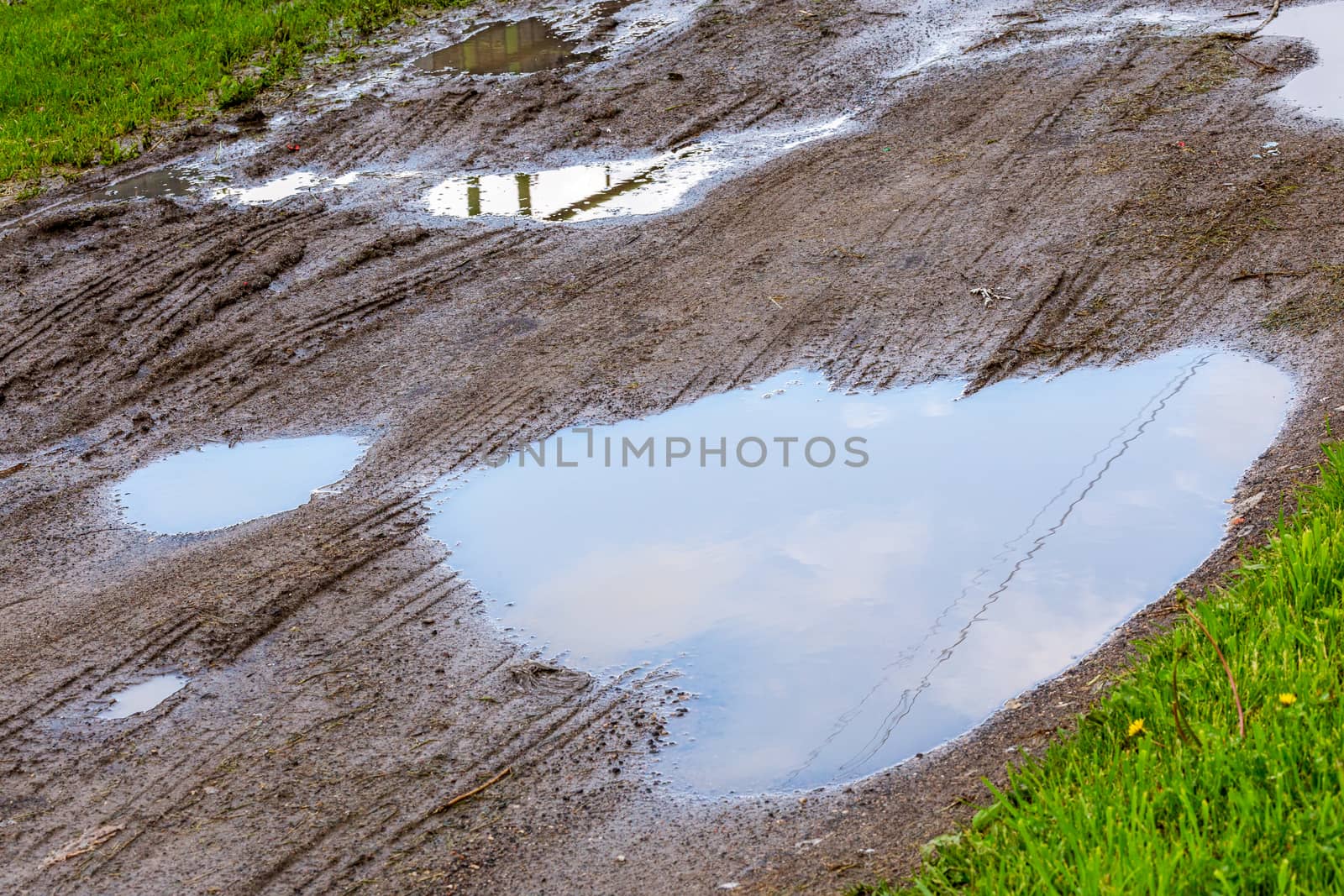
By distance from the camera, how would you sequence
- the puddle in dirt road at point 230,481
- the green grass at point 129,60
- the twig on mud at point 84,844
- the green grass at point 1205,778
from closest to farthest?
1. the green grass at point 1205,778
2. the twig on mud at point 84,844
3. the puddle in dirt road at point 230,481
4. the green grass at point 129,60

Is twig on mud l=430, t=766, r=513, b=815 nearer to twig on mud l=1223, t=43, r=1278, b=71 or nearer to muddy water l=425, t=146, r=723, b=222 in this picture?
muddy water l=425, t=146, r=723, b=222

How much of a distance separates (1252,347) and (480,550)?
4.04 metres

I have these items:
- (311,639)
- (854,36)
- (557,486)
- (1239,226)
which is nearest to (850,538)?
(557,486)

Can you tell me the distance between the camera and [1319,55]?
10.0 metres

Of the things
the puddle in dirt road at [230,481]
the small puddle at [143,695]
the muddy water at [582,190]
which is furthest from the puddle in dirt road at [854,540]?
the muddy water at [582,190]

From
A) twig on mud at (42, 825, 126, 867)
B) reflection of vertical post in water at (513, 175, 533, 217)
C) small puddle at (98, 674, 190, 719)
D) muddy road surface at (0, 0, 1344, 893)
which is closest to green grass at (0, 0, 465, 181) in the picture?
muddy road surface at (0, 0, 1344, 893)

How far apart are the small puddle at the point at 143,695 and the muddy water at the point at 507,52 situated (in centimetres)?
846

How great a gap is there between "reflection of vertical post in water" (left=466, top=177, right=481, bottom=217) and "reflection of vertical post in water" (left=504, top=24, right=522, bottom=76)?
2.77 meters

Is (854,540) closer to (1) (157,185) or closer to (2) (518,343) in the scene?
(2) (518,343)

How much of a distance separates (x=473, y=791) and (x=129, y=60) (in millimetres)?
10749

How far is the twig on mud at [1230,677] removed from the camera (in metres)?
2.97

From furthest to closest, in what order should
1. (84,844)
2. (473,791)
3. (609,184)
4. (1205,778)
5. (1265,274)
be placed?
(609,184) < (1265,274) < (473,791) < (84,844) < (1205,778)

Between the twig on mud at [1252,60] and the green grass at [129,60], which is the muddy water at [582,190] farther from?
the twig on mud at [1252,60]

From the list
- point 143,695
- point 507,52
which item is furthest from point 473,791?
point 507,52
